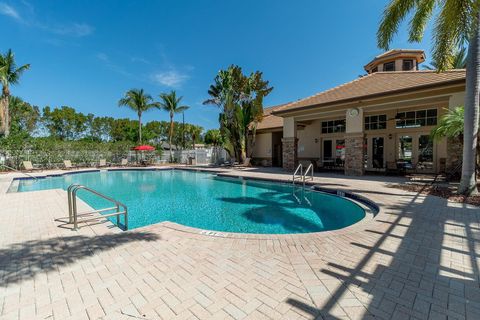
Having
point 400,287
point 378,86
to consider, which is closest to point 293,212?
point 400,287

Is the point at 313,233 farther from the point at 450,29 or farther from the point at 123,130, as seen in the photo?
the point at 123,130

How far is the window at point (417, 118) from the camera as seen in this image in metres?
13.4

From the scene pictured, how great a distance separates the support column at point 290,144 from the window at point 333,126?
3.53 m

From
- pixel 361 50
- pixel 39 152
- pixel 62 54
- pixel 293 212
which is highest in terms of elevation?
pixel 62 54

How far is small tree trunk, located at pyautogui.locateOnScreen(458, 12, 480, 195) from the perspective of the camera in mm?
6925

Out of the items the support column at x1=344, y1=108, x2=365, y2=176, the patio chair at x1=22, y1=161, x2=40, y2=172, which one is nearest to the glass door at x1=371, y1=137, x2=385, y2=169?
the support column at x1=344, y1=108, x2=365, y2=176

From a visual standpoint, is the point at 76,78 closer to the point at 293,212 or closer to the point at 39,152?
the point at 39,152

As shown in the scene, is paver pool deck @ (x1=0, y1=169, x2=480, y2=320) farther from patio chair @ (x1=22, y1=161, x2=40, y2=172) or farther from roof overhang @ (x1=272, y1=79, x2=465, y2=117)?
patio chair @ (x1=22, y1=161, x2=40, y2=172)

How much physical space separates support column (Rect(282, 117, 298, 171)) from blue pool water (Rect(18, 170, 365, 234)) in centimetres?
466

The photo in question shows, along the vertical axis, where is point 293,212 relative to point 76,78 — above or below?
below

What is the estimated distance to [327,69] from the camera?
21.3 metres

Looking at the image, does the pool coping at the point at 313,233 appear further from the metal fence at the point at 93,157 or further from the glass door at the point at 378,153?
the glass door at the point at 378,153

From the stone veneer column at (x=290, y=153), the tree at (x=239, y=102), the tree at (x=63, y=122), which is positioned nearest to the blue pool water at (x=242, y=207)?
the stone veneer column at (x=290, y=153)

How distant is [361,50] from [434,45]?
7.83m
